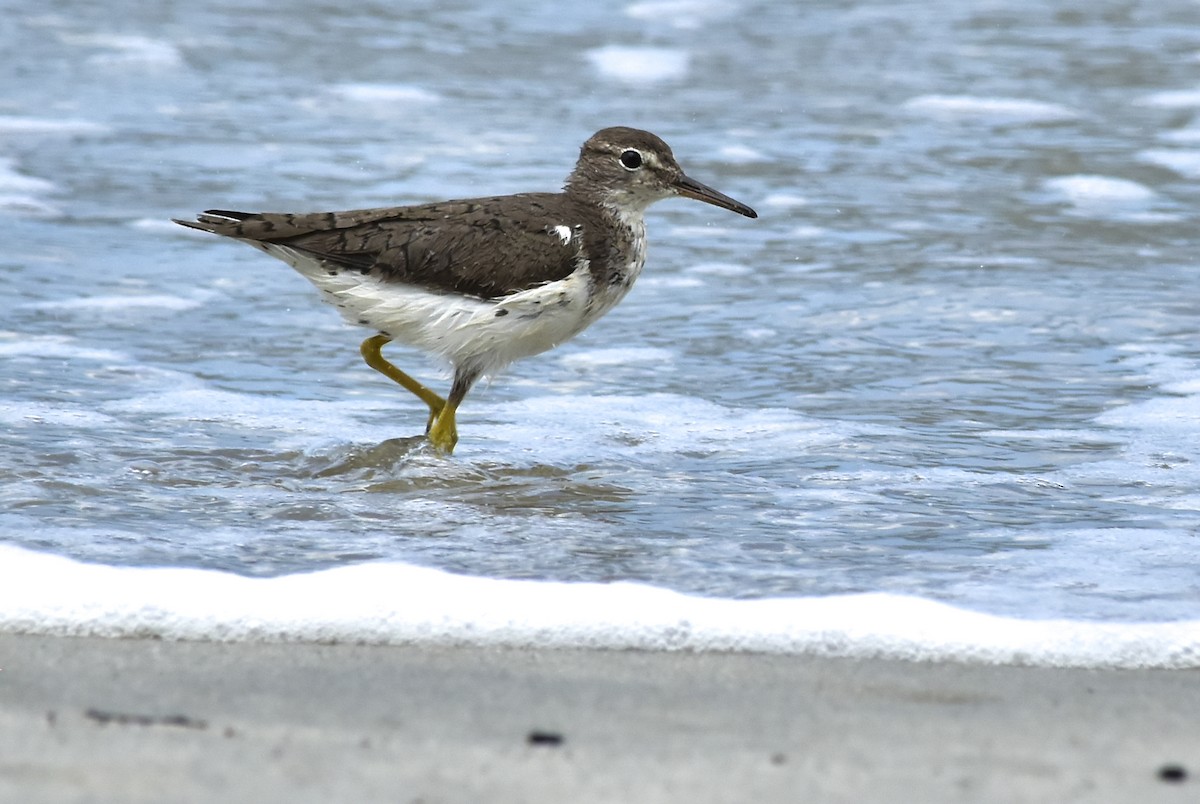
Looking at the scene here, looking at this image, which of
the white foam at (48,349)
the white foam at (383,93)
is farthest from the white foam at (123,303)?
the white foam at (383,93)

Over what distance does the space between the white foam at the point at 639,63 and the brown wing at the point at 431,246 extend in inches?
327

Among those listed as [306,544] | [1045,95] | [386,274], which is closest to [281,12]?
[1045,95]

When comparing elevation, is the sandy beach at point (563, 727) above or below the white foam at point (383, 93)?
below

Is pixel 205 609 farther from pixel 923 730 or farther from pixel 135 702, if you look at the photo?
pixel 923 730

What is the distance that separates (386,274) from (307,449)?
2.45 feet

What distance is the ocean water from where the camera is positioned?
5125 mm

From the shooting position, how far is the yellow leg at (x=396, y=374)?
7.46m

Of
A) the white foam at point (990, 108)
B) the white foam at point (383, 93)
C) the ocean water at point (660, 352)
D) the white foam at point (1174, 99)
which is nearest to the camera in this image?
the ocean water at point (660, 352)

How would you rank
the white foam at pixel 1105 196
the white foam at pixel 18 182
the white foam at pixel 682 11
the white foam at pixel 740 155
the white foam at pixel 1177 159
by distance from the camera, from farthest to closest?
1. the white foam at pixel 682 11
2. the white foam at pixel 740 155
3. the white foam at pixel 1177 159
4. the white foam at pixel 18 182
5. the white foam at pixel 1105 196

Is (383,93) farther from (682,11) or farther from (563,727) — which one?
(563,727)

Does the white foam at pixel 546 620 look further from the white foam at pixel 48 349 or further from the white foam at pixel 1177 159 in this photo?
the white foam at pixel 1177 159

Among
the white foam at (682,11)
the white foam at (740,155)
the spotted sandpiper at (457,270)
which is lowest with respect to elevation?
the spotted sandpiper at (457,270)

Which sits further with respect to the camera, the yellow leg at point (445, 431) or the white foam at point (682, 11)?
the white foam at point (682, 11)

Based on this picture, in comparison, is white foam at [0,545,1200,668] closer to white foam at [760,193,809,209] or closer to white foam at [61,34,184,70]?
white foam at [760,193,809,209]
